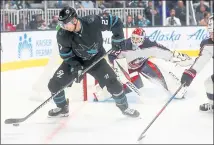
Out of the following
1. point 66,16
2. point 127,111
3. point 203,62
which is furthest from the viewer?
point 127,111

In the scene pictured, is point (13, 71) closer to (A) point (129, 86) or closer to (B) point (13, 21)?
(B) point (13, 21)

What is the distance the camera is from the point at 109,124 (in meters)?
3.12

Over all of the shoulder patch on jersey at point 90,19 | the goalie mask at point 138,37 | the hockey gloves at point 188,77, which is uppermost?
the shoulder patch on jersey at point 90,19

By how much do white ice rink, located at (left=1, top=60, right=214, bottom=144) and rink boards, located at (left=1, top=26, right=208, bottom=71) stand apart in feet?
6.66

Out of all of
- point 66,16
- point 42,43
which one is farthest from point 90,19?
point 42,43

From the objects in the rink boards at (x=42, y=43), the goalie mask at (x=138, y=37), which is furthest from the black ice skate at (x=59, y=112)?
the rink boards at (x=42, y=43)

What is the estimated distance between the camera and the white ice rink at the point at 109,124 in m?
2.73

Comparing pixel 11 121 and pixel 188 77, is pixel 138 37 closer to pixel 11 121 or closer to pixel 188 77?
pixel 188 77

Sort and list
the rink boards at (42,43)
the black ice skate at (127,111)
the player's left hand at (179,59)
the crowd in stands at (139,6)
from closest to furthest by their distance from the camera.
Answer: the black ice skate at (127,111), the player's left hand at (179,59), the rink boards at (42,43), the crowd in stands at (139,6)

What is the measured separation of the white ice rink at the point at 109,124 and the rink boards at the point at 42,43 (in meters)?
2.03

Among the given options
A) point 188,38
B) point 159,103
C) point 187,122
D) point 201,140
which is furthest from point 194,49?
point 201,140

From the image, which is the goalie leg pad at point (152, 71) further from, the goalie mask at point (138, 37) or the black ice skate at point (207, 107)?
the black ice skate at point (207, 107)

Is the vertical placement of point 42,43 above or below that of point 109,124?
above

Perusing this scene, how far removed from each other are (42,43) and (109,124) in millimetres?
3709
